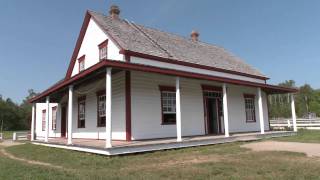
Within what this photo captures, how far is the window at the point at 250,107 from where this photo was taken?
17.5 meters

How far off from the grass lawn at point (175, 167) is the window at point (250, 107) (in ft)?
27.3

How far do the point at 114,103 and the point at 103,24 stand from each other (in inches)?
173

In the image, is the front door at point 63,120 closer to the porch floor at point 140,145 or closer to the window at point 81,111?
the window at point 81,111

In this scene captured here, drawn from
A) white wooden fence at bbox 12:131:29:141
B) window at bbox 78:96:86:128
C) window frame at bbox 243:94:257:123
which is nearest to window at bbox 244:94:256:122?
window frame at bbox 243:94:257:123

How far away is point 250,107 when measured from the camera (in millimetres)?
17797

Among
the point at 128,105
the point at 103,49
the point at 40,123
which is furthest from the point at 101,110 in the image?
the point at 40,123

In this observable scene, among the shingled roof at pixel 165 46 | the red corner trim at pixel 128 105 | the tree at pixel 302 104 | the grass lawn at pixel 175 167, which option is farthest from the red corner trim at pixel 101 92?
the tree at pixel 302 104

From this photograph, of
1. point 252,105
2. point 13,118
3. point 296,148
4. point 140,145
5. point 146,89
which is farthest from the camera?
point 13,118

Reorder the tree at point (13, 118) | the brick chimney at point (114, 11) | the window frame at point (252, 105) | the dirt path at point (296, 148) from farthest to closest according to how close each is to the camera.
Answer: the tree at point (13, 118) → the window frame at point (252, 105) → the brick chimney at point (114, 11) → the dirt path at point (296, 148)

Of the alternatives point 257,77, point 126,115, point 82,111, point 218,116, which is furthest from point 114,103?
point 257,77

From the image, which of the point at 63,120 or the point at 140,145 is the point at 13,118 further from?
the point at 140,145

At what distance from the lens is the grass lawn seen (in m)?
6.25

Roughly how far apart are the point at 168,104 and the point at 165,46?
3743 millimetres

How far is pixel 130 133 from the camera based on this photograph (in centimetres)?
1137
